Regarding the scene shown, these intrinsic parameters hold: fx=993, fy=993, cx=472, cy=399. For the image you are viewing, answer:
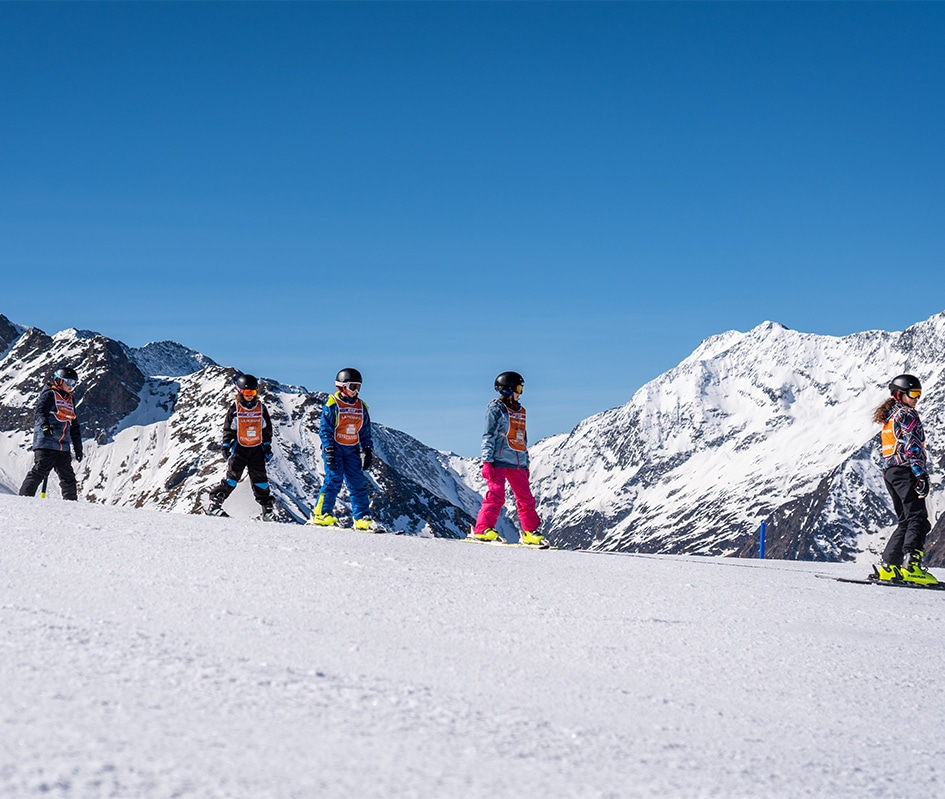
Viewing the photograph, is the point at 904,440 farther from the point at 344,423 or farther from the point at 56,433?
the point at 56,433

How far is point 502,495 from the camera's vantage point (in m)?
13.6

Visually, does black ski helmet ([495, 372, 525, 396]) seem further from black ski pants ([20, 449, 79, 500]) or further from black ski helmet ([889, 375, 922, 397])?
black ski pants ([20, 449, 79, 500])

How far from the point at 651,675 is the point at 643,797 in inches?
79.6

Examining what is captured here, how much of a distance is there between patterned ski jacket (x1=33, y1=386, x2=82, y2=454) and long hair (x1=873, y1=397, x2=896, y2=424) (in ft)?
40.9

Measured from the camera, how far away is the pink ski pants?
43.9 feet

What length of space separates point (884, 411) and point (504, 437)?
4.78 m

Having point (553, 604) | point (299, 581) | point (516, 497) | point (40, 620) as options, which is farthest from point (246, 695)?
point (516, 497)

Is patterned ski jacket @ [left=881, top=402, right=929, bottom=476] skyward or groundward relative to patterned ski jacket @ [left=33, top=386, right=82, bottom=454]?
groundward

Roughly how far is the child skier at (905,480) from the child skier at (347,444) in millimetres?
6737

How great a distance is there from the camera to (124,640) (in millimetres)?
4816

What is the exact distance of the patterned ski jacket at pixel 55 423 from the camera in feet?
55.4

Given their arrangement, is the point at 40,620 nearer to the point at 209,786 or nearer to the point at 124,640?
the point at 124,640

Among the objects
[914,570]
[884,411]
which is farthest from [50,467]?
[914,570]

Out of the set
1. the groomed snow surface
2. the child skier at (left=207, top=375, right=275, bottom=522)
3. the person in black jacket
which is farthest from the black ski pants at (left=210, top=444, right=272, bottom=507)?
the groomed snow surface
